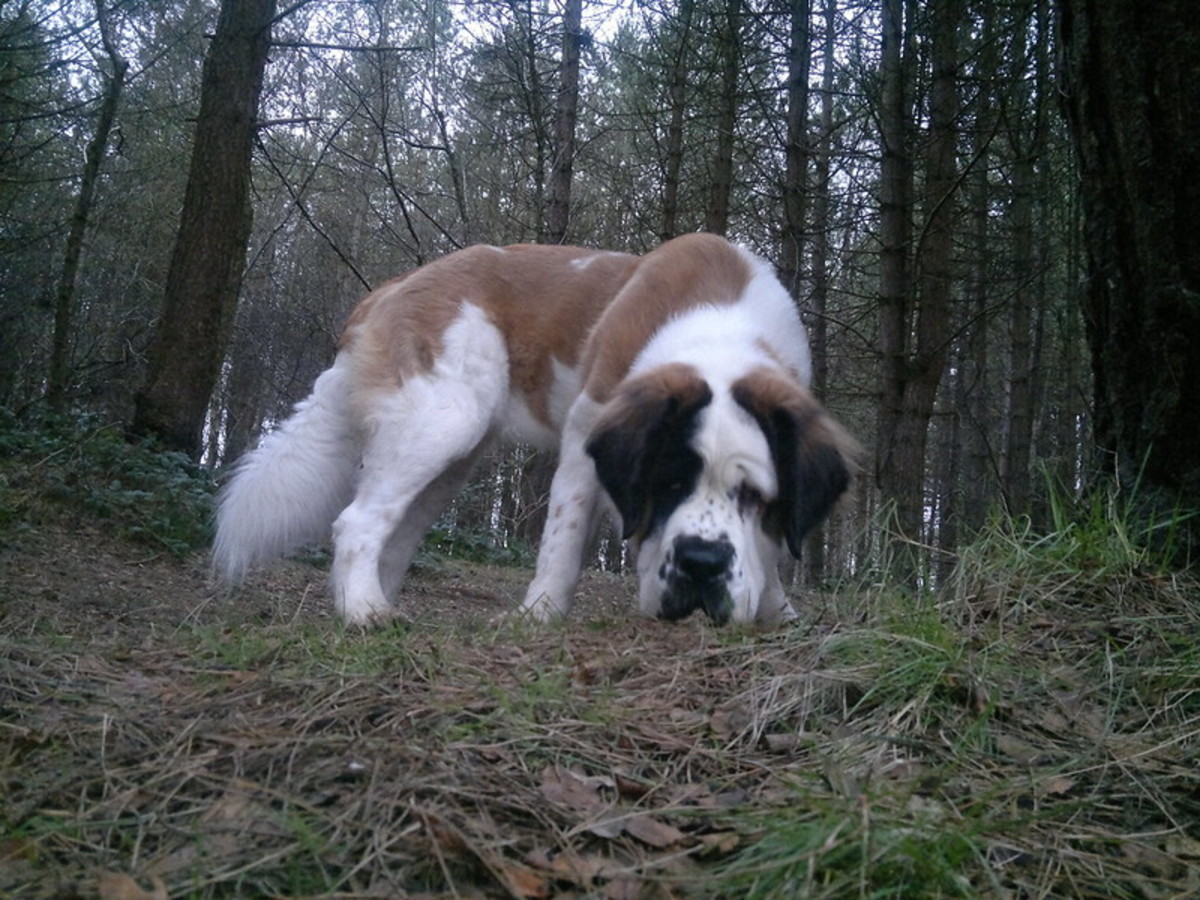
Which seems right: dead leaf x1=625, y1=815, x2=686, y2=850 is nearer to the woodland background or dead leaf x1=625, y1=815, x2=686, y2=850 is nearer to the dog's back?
the woodland background

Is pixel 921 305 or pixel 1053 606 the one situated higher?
pixel 921 305

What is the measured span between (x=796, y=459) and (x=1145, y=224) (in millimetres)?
1221

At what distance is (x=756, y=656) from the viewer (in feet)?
8.30

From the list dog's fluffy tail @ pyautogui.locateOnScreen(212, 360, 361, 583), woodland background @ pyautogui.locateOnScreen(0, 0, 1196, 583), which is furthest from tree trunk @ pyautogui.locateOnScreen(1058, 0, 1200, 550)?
dog's fluffy tail @ pyautogui.locateOnScreen(212, 360, 361, 583)

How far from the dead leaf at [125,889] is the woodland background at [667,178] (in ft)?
6.81

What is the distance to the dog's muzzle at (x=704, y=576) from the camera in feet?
10.8

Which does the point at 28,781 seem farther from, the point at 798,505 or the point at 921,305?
the point at 921,305

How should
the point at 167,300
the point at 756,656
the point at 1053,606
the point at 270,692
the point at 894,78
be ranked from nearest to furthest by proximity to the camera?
1. the point at 270,692
2. the point at 756,656
3. the point at 1053,606
4. the point at 894,78
5. the point at 167,300

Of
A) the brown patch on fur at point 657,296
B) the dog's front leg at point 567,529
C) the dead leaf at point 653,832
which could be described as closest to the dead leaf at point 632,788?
the dead leaf at point 653,832

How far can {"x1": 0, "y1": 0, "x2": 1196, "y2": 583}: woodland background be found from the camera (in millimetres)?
6992

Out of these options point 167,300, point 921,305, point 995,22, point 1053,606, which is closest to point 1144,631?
point 1053,606

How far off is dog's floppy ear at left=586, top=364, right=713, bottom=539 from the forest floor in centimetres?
64

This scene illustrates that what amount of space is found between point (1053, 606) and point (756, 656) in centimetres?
79

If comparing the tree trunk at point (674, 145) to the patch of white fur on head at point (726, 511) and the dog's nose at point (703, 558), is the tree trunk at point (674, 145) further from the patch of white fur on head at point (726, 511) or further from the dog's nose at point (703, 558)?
the dog's nose at point (703, 558)
